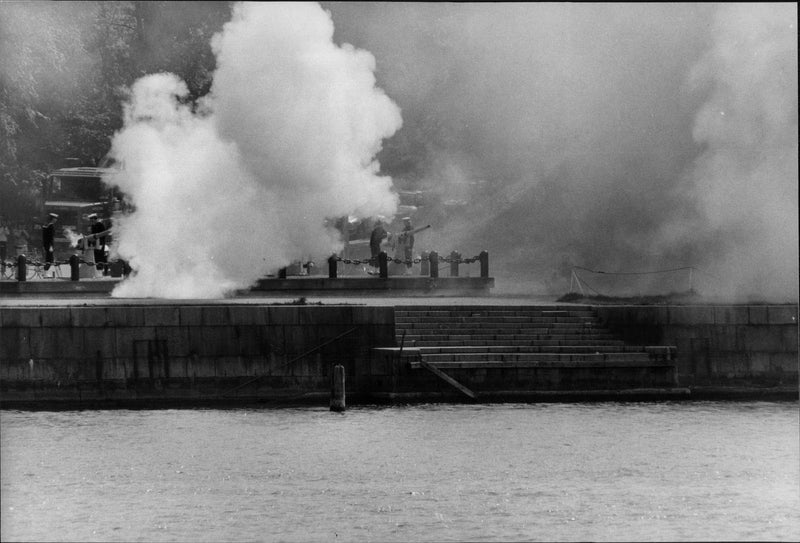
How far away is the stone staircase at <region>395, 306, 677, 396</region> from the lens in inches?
1320

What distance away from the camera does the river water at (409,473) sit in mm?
22641

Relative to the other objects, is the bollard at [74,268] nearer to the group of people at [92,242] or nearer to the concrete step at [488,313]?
the group of people at [92,242]

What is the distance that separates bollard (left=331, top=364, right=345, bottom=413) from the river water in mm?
245

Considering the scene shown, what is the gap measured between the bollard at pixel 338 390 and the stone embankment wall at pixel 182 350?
5.26ft

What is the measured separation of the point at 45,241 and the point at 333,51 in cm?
1553

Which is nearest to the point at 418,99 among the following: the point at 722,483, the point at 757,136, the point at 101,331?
Result: the point at 757,136

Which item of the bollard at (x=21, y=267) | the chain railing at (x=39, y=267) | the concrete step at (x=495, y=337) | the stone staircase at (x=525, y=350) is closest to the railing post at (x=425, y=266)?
the chain railing at (x=39, y=267)

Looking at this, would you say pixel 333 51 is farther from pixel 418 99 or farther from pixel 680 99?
pixel 680 99

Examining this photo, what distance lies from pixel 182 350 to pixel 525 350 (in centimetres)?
805

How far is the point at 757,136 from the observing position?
149ft

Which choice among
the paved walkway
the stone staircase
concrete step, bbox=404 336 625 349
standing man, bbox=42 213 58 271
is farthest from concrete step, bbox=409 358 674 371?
standing man, bbox=42 213 58 271

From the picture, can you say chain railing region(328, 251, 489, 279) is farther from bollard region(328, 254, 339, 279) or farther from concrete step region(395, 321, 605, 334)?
concrete step region(395, 321, 605, 334)

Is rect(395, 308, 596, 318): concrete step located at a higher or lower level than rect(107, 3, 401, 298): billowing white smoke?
lower

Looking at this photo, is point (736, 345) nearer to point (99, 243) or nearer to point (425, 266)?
point (425, 266)
